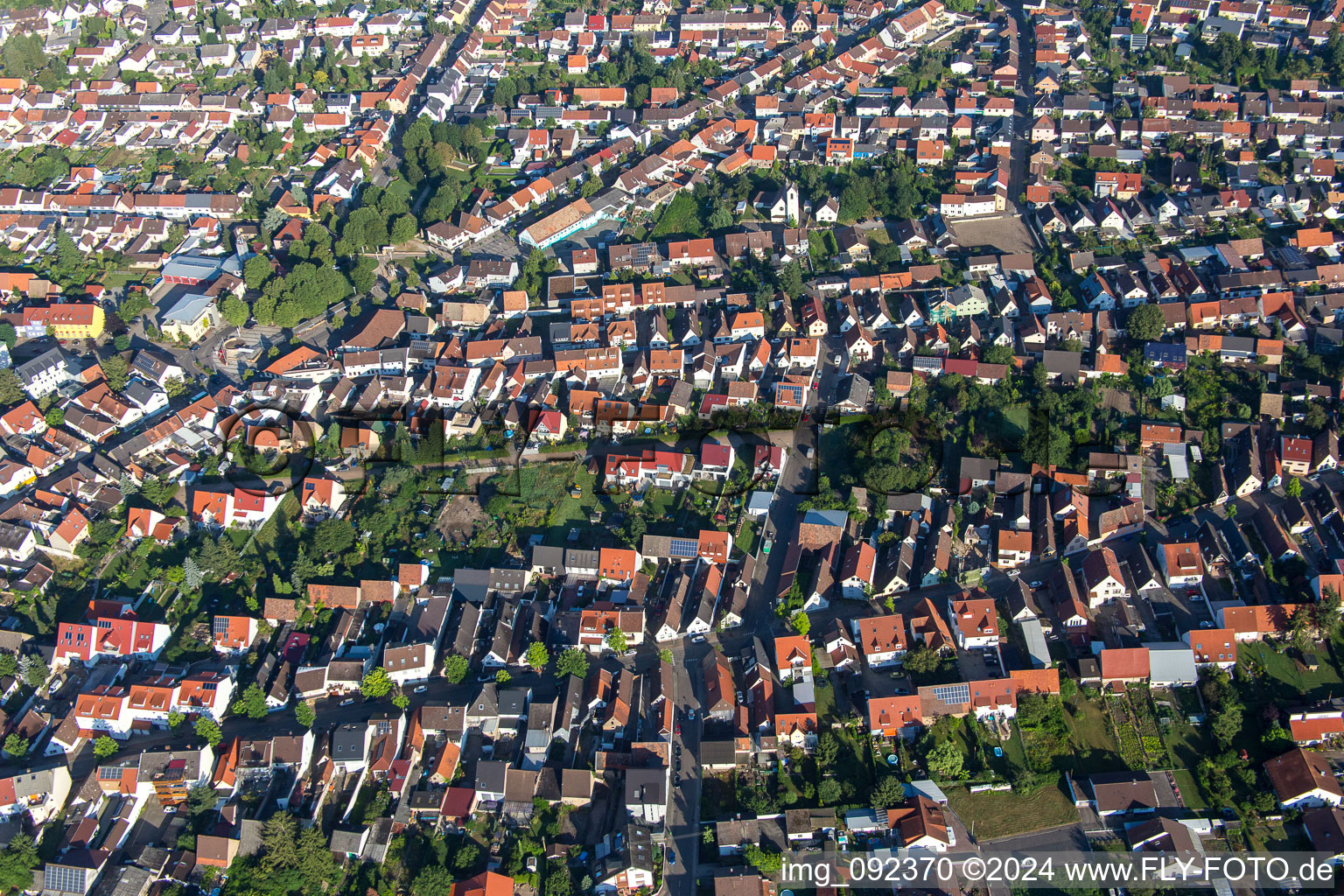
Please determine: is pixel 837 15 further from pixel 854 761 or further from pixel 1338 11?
pixel 854 761

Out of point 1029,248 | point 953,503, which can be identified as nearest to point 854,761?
point 953,503

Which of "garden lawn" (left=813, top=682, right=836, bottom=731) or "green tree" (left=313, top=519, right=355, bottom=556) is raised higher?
"green tree" (left=313, top=519, right=355, bottom=556)

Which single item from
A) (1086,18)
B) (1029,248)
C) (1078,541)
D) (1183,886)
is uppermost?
(1086,18)

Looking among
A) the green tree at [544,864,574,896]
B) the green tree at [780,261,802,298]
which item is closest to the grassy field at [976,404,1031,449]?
the green tree at [780,261,802,298]

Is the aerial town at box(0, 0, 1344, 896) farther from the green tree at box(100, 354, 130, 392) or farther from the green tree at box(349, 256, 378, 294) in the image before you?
the green tree at box(100, 354, 130, 392)

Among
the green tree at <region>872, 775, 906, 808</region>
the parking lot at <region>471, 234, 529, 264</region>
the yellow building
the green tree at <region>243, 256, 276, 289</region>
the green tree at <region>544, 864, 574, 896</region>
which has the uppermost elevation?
the green tree at <region>243, 256, 276, 289</region>

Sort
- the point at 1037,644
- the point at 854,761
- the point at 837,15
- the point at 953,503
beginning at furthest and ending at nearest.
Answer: the point at 837,15, the point at 953,503, the point at 1037,644, the point at 854,761
